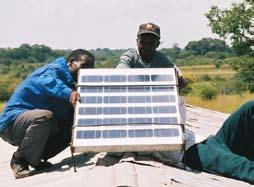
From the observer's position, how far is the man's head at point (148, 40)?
21.5ft

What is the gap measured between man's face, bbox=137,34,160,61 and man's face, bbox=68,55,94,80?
2.43 feet

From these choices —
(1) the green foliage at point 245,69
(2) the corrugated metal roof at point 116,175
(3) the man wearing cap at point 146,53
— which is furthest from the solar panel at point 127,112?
(1) the green foliage at point 245,69

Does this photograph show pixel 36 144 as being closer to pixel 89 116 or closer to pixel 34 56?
pixel 89 116

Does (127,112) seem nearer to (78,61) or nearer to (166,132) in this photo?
(166,132)

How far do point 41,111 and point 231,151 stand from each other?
195cm

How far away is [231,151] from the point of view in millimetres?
5898

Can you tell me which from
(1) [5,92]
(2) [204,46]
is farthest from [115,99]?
(2) [204,46]

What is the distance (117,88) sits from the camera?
19.2ft

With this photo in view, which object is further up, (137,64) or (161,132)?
(137,64)

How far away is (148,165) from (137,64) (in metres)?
2.01

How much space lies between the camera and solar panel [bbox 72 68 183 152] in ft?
17.4

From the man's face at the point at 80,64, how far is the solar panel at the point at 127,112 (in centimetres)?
24

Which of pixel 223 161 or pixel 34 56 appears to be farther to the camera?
pixel 34 56

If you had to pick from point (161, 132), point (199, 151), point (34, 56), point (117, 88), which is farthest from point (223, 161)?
point (34, 56)
